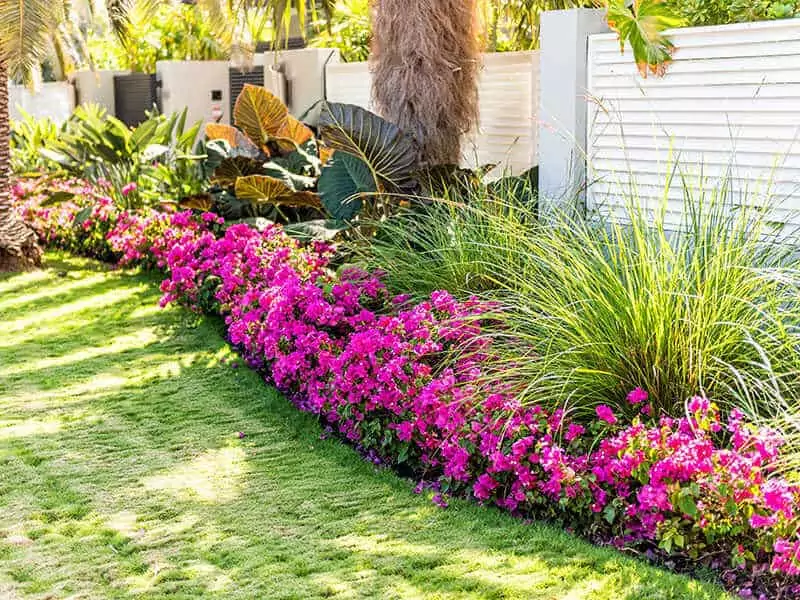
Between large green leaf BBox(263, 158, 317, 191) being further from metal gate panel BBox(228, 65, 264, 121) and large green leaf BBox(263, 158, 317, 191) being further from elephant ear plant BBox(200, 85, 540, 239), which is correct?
metal gate panel BBox(228, 65, 264, 121)

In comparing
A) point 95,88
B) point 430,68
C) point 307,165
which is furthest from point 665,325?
point 95,88

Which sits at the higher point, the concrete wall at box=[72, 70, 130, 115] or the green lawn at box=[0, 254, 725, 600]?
the concrete wall at box=[72, 70, 130, 115]

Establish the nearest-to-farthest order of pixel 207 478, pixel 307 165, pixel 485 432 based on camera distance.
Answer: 1. pixel 485 432
2. pixel 207 478
3. pixel 307 165

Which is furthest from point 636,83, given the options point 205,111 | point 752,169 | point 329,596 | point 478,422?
point 205,111

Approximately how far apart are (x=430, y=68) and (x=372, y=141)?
80cm

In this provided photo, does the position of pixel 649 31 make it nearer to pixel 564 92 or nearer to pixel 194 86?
pixel 564 92

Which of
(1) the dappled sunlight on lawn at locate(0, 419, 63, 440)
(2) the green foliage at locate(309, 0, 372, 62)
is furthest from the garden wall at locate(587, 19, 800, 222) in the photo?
(2) the green foliage at locate(309, 0, 372, 62)

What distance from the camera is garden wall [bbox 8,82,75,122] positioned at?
20.0 metres

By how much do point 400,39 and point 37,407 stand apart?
3847 mm

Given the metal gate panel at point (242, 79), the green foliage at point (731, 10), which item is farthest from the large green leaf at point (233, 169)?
the metal gate panel at point (242, 79)

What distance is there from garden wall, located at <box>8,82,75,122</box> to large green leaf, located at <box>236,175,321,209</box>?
11.9m

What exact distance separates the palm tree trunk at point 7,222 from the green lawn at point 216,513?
3130 millimetres

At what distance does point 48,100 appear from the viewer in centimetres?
2052

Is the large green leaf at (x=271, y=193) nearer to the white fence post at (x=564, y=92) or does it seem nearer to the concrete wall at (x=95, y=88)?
the white fence post at (x=564, y=92)
